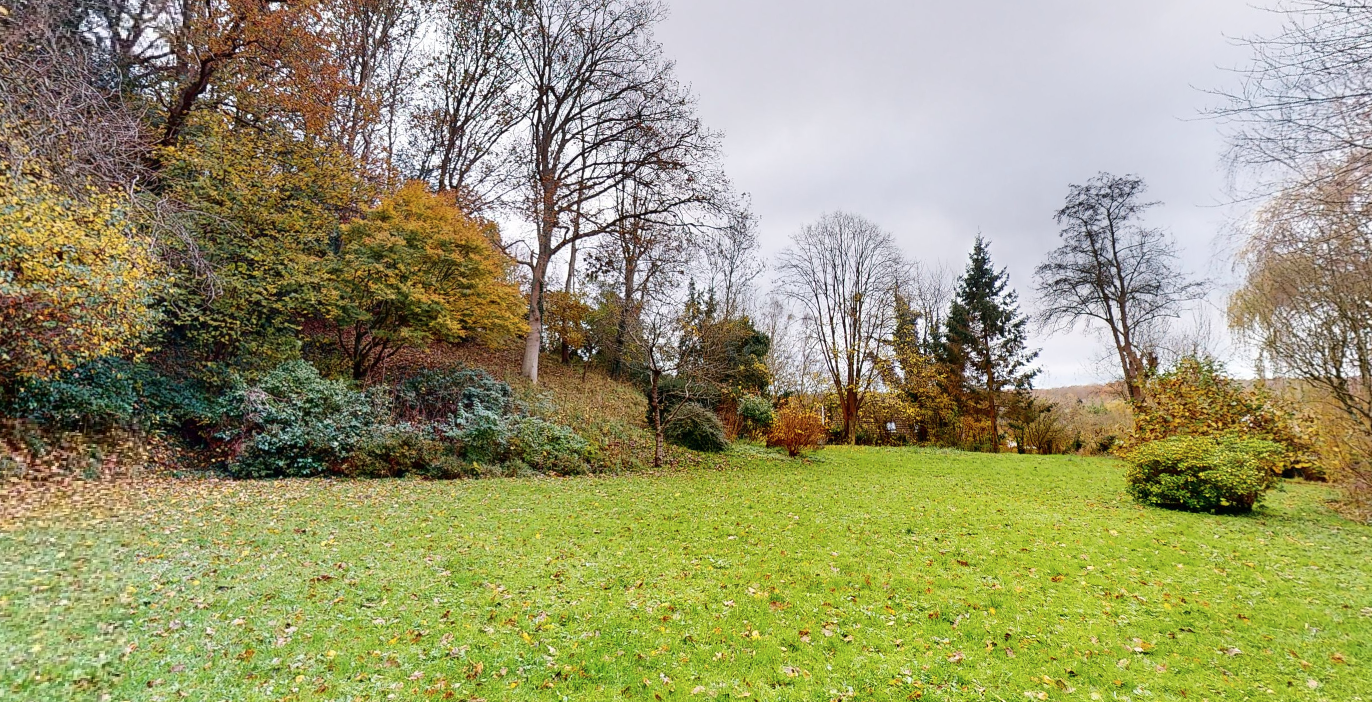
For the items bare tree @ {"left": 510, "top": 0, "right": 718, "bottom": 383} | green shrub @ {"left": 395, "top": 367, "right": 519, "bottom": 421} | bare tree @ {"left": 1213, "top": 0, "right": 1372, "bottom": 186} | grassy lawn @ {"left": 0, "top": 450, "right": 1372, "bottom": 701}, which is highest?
bare tree @ {"left": 510, "top": 0, "right": 718, "bottom": 383}

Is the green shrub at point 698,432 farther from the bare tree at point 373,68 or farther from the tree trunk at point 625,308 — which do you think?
the bare tree at point 373,68

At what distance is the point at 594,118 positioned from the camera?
16531 mm

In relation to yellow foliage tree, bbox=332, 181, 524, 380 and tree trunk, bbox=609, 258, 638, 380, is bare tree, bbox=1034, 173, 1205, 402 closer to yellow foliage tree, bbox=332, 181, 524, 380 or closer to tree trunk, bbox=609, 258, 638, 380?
tree trunk, bbox=609, 258, 638, 380

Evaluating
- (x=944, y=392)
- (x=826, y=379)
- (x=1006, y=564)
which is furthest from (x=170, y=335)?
(x=944, y=392)

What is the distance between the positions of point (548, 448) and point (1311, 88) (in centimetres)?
1178

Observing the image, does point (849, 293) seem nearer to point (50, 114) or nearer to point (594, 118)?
point (594, 118)

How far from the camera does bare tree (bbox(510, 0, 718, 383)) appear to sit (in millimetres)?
15367

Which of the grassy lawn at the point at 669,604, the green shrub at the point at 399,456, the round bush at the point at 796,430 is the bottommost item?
the grassy lawn at the point at 669,604

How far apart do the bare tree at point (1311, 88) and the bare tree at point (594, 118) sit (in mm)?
12437

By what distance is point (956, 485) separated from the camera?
33.5 feet

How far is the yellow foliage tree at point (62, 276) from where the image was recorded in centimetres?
600

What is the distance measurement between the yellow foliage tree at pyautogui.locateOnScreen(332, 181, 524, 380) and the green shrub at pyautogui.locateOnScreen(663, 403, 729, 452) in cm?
605

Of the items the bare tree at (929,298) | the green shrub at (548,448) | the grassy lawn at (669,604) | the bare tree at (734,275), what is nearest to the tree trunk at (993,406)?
the bare tree at (929,298)

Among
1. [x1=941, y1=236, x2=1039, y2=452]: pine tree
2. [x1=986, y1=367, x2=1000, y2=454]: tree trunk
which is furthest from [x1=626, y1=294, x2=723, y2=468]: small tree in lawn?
[x1=941, y1=236, x2=1039, y2=452]: pine tree
